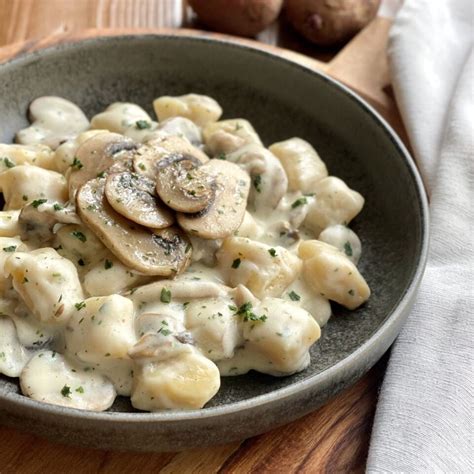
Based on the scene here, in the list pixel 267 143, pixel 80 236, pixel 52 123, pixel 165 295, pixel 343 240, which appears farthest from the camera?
pixel 267 143

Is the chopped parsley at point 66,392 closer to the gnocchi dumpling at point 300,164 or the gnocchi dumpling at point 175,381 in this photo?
the gnocchi dumpling at point 175,381

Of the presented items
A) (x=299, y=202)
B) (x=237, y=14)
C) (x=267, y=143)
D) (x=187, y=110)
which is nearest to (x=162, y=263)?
(x=299, y=202)

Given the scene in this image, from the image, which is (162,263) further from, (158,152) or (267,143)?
(267,143)

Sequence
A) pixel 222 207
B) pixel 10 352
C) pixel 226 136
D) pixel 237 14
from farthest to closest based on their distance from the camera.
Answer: pixel 237 14 < pixel 226 136 < pixel 222 207 < pixel 10 352

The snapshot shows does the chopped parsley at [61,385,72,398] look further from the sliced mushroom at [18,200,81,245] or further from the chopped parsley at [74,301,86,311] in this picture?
the sliced mushroom at [18,200,81,245]

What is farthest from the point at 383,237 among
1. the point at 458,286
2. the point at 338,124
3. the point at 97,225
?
the point at 97,225

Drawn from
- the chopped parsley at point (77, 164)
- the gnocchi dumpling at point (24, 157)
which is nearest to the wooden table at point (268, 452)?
the chopped parsley at point (77, 164)

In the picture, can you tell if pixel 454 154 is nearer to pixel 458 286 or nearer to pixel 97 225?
pixel 458 286
